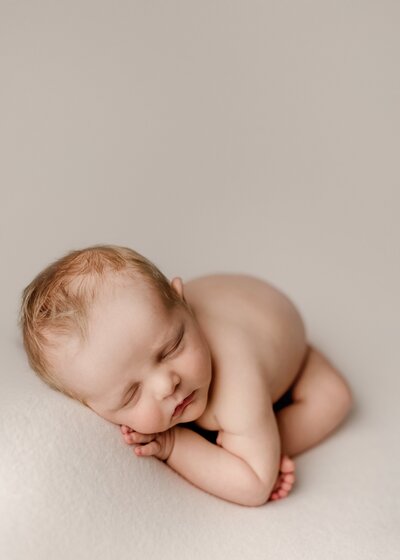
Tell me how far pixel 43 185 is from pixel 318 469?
3.50 ft

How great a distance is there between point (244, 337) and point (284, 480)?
0.80 feet

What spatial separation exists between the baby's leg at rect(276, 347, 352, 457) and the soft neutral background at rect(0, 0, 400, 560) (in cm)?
8

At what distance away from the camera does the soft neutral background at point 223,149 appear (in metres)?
2.13

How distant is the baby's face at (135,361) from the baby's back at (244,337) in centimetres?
9

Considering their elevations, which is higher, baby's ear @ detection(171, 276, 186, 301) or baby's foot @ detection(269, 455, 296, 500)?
baby's ear @ detection(171, 276, 186, 301)

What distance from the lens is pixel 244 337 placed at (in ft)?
5.03

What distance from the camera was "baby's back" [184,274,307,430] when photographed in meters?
1.47

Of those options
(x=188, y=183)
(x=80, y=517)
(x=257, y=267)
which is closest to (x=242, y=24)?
(x=188, y=183)

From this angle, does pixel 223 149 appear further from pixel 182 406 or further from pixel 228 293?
pixel 182 406

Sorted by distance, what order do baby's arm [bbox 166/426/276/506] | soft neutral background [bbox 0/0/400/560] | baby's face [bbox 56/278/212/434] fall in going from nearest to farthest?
baby's face [bbox 56/278/212/434] < baby's arm [bbox 166/426/276/506] < soft neutral background [bbox 0/0/400/560]

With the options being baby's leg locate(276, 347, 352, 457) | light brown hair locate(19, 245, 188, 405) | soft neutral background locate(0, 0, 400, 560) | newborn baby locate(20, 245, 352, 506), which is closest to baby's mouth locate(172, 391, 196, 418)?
newborn baby locate(20, 245, 352, 506)

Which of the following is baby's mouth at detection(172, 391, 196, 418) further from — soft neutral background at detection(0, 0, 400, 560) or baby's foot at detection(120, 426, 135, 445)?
soft neutral background at detection(0, 0, 400, 560)

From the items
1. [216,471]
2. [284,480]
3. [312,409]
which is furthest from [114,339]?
[312,409]

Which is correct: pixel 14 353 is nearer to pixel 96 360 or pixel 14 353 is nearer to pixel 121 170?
pixel 96 360
